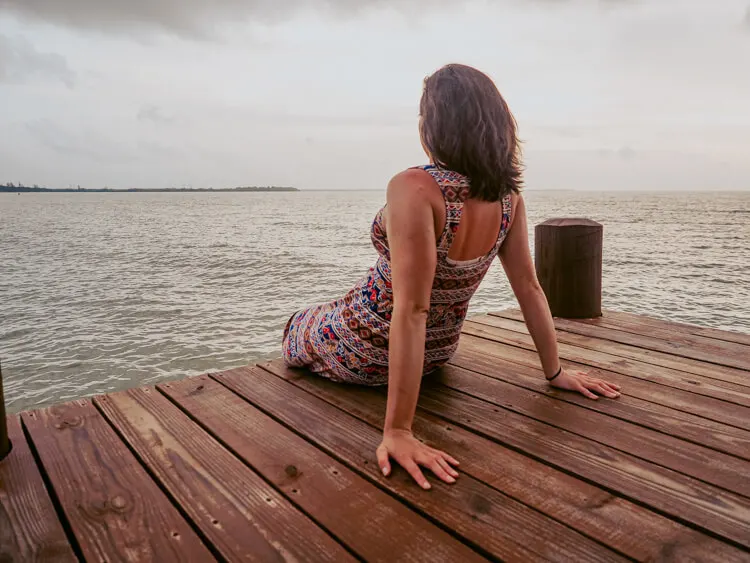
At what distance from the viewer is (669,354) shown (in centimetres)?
315

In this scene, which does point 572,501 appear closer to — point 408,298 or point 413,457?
point 413,457

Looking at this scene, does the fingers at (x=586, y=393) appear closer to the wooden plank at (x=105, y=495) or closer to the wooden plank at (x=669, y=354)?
the wooden plank at (x=669, y=354)

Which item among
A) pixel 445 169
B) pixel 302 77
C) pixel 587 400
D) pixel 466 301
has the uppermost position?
pixel 302 77

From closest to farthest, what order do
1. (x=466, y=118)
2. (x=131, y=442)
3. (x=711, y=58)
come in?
(x=466, y=118) < (x=131, y=442) < (x=711, y=58)

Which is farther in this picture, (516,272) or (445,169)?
(516,272)

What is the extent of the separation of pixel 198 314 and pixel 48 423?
915 cm

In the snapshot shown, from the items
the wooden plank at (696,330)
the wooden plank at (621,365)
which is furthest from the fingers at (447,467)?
the wooden plank at (696,330)

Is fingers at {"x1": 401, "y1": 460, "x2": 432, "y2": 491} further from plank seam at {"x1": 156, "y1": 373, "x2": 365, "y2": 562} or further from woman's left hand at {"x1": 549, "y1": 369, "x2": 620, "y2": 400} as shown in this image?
woman's left hand at {"x1": 549, "y1": 369, "x2": 620, "y2": 400}

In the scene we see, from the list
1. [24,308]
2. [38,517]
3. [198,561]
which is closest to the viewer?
[198,561]

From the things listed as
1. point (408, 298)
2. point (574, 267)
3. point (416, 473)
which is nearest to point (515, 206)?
point (408, 298)

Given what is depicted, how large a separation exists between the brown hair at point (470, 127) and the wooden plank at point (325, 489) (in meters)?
1.17

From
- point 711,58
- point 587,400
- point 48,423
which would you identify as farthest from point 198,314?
point 711,58

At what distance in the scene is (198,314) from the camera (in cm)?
1109

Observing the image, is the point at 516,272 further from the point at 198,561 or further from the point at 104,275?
the point at 104,275
